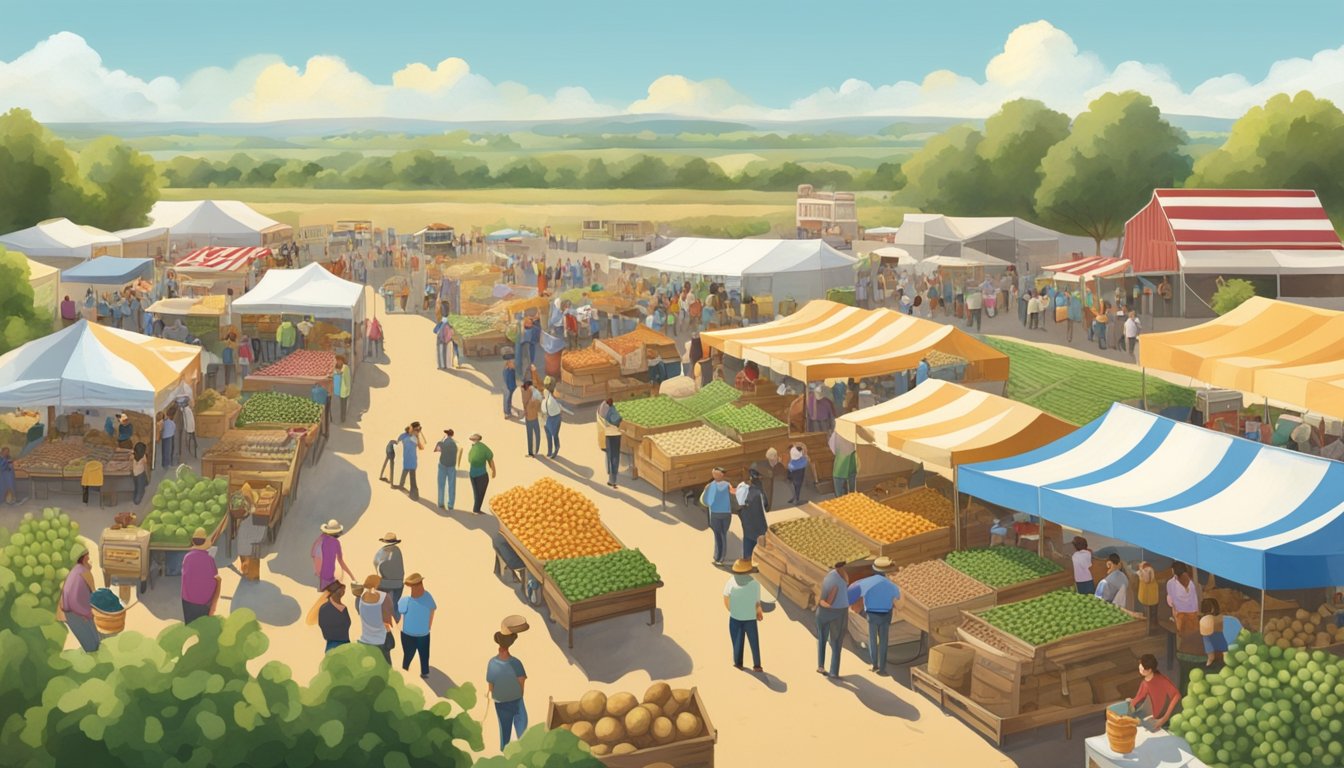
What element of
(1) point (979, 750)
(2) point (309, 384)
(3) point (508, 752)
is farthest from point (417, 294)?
(3) point (508, 752)

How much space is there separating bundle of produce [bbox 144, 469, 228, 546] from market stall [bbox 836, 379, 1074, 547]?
24.6 feet

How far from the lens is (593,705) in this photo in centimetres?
812

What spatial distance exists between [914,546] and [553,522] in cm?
389

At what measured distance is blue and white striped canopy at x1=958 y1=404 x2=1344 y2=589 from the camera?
9.05m

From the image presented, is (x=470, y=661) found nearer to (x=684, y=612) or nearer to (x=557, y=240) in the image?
(x=684, y=612)

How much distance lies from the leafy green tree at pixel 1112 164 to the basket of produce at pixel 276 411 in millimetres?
49657

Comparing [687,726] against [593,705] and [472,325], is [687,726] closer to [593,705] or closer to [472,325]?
[593,705]

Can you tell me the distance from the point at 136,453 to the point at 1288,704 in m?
13.9

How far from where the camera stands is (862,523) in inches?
486

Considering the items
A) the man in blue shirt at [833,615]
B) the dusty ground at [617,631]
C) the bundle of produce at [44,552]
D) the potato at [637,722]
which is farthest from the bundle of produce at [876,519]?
the bundle of produce at [44,552]

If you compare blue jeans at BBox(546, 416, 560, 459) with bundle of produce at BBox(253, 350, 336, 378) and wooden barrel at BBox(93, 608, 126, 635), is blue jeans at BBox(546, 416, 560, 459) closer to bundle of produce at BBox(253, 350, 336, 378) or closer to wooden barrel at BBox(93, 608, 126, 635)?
bundle of produce at BBox(253, 350, 336, 378)

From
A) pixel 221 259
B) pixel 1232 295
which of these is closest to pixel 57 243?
pixel 221 259

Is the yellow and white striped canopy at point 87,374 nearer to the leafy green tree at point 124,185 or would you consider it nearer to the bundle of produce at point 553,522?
the bundle of produce at point 553,522

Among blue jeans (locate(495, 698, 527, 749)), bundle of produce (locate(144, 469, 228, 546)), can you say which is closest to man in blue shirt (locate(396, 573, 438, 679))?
blue jeans (locate(495, 698, 527, 749))
